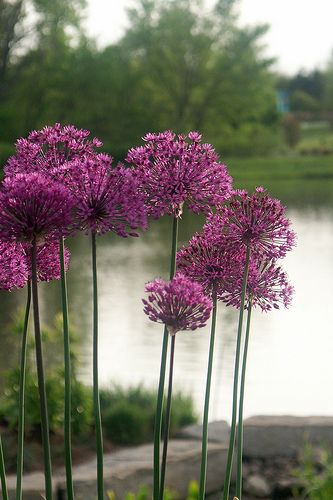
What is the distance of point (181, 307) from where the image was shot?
115cm

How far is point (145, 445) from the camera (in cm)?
430

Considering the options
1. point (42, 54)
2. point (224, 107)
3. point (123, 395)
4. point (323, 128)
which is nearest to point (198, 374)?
point (123, 395)

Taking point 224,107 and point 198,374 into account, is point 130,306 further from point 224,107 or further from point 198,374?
point 224,107

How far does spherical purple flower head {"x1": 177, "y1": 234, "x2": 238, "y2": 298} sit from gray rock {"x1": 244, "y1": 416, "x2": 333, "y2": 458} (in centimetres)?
317

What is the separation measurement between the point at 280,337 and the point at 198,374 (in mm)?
1766

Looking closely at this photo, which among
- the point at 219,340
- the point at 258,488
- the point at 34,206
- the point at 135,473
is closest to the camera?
the point at 34,206

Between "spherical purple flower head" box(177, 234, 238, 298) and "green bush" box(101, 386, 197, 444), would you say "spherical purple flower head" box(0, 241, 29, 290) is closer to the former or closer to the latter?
"spherical purple flower head" box(177, 234, 238, 298)

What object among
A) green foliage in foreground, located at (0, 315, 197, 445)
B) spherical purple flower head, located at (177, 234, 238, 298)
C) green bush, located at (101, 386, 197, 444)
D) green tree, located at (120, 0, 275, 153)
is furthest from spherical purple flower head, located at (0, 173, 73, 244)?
green tree, located at (120, 0, 275, 153)

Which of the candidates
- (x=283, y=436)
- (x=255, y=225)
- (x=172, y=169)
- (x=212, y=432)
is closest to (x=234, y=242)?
(x=255, y=225)

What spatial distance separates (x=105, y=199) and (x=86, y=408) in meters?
3.17

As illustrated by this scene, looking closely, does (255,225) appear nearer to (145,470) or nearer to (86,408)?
(145,470)

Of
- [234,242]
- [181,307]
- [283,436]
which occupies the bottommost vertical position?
[283,436]

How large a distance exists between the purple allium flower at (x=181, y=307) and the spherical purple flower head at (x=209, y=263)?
17 cm

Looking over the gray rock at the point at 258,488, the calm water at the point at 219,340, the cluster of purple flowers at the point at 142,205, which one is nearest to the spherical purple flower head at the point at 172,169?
the cluster of purple flowers at the point at 142,205
